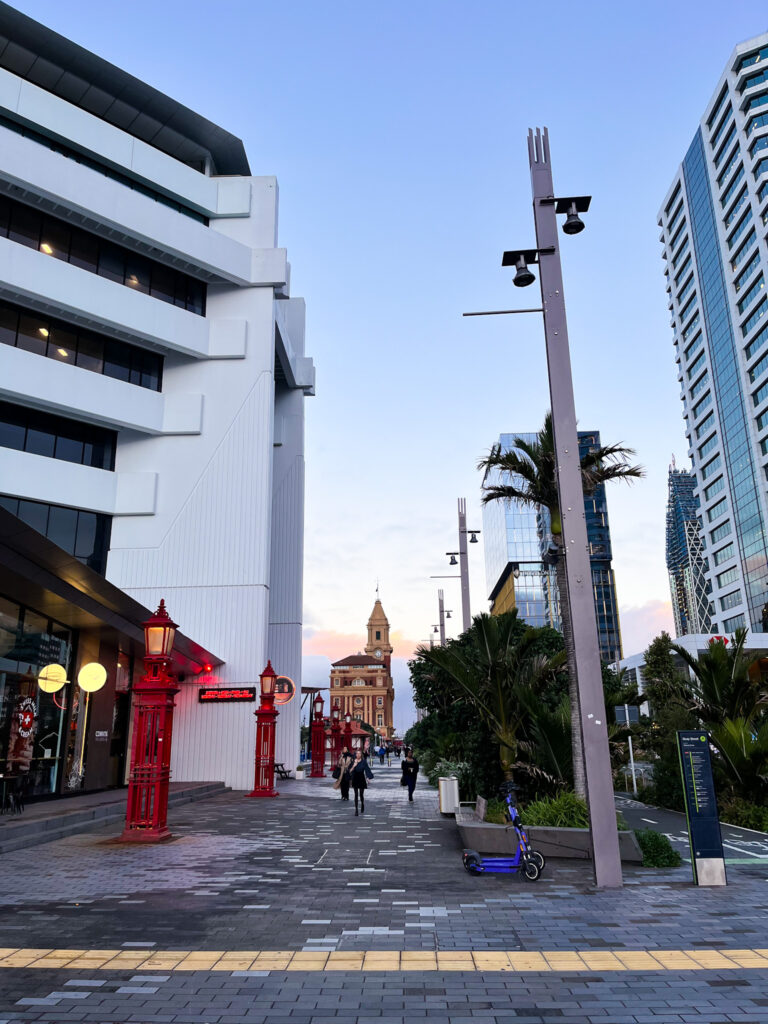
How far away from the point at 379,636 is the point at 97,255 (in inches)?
5566

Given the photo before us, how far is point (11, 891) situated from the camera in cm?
909

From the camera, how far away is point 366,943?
663 cm

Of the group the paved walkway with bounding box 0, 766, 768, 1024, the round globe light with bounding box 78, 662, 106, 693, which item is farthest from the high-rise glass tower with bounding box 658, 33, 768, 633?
the paved walkway with bounding box 0, 766, 768, 1024

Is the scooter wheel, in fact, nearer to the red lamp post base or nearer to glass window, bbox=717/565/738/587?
the red lamp post base

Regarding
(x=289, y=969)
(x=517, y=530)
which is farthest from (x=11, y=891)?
(x=517, y=530)

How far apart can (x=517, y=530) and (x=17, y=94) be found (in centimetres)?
11375

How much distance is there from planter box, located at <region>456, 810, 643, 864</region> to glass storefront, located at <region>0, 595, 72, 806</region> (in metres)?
10.8

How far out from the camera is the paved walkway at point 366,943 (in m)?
5.02

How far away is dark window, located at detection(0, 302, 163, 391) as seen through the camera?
2922 centimetres

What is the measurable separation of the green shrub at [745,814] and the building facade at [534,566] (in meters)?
106

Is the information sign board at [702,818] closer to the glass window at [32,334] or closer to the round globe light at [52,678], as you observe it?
the round globe light at [52,678]

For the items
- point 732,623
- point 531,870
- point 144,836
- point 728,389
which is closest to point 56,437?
point 144,836

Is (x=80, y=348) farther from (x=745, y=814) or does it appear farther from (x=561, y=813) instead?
(x=745, y=814)

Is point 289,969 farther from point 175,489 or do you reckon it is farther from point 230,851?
point 175,489
